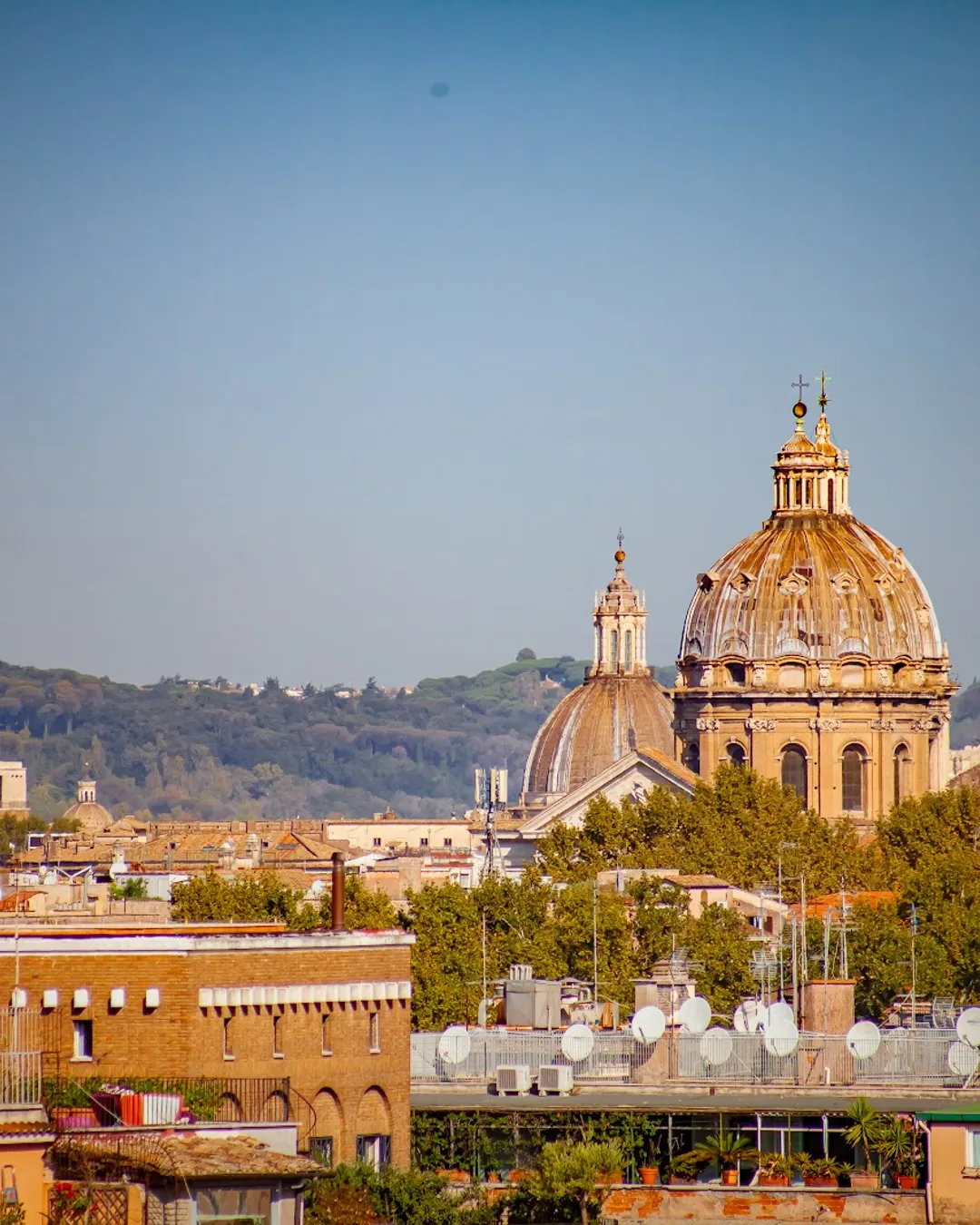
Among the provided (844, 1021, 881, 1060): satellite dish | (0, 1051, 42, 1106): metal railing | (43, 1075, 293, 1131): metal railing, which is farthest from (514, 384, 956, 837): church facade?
(0, 1051, 42, 1106): metal railing

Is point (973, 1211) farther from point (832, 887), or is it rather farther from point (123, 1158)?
point (832, 887)

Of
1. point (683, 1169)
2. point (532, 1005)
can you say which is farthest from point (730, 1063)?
point (532, 1005)

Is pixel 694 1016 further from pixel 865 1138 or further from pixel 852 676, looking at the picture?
pixel 852 676

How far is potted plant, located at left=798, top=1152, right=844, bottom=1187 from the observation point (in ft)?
233

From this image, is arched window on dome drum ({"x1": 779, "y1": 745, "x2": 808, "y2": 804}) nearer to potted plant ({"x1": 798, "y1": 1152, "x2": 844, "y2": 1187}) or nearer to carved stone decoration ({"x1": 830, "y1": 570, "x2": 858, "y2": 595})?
carved stone decoration ({"x1": 830, "y1": 570, "x2": 858, "y2": 595})

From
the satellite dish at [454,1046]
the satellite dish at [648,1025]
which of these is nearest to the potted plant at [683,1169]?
the satellite dish at [648,1025]

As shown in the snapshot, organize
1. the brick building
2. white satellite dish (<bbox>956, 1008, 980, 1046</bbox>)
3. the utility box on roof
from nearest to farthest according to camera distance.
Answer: the brick building < white satellite dish (<bbox>956, 1008, 980, 1046</bbox>) < the utility box on roof

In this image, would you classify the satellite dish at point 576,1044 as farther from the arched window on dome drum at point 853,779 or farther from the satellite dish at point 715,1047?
A: the arched window on dome drum at point 853,779

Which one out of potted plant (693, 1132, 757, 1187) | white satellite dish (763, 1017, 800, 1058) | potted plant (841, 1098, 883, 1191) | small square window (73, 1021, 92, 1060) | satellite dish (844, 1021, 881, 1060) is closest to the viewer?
small square window (73, 1021, 92, 1060)

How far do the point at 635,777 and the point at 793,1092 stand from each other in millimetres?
88214

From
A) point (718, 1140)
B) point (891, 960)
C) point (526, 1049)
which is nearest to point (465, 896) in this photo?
point (891, 960)

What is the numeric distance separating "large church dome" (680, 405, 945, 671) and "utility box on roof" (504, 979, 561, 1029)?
78529 mm

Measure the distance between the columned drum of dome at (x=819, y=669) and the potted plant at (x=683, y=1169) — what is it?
9407 centimetres

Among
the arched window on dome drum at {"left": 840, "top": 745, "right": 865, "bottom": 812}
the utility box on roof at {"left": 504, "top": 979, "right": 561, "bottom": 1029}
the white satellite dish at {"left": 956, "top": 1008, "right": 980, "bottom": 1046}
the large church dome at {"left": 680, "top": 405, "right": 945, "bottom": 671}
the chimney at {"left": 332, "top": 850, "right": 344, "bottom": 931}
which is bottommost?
the white satellite dish at {"left": 956, "top": 1008, "right": 980, "bottom": 1046}
